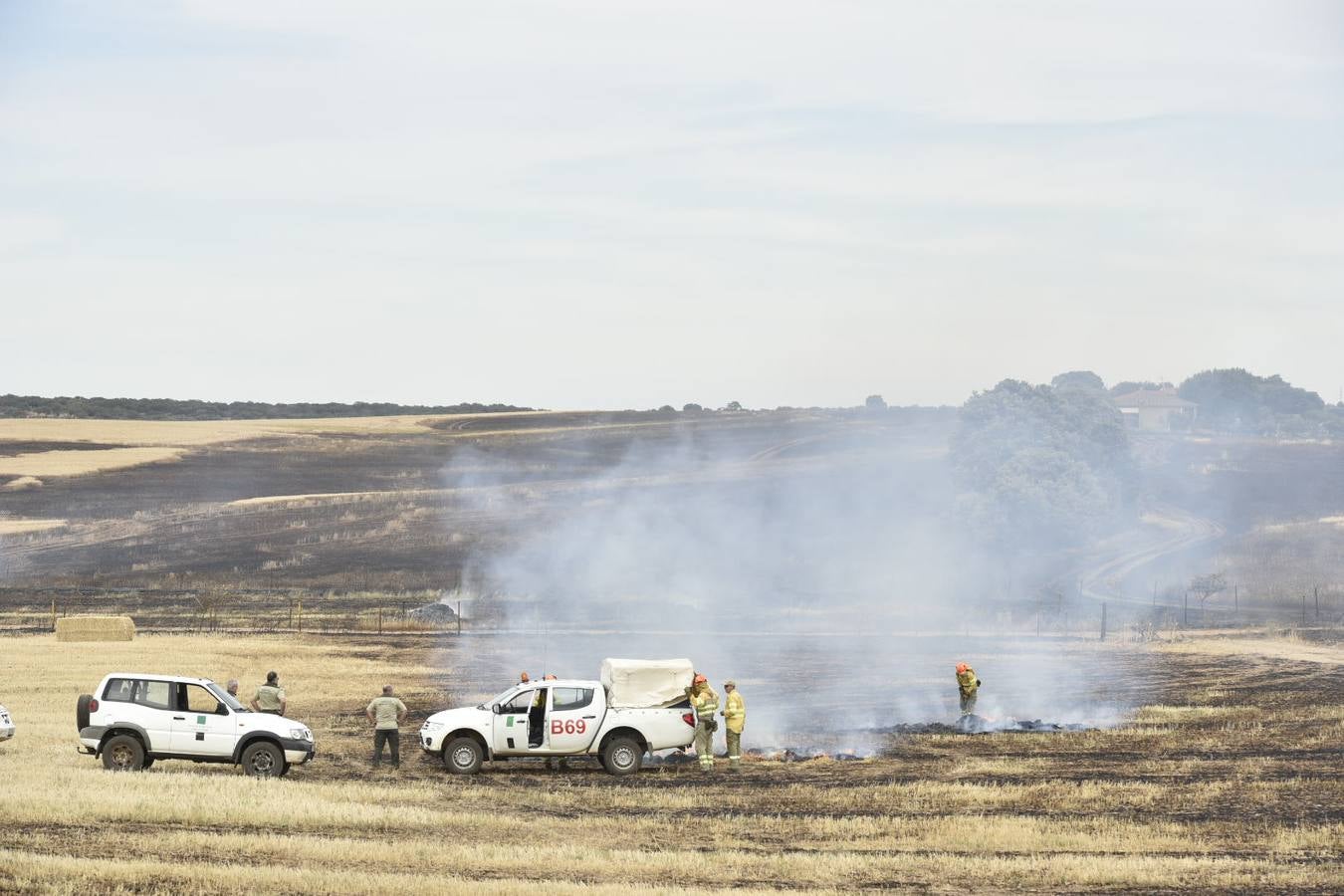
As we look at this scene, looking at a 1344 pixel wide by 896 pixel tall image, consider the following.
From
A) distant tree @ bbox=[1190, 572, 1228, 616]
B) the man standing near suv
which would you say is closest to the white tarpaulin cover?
the man standing near suv

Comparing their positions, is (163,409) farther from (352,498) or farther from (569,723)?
(569,723)

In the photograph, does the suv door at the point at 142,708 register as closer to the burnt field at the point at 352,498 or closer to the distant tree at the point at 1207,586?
the burnt field at the point at 352,498

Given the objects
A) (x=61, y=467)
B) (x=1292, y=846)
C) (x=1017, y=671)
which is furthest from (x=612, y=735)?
(x=61, y=467)

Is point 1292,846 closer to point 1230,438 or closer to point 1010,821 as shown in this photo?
point 1010,821

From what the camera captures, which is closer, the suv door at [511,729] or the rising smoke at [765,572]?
the suv door at [511,729]

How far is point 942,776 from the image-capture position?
94.0 feet

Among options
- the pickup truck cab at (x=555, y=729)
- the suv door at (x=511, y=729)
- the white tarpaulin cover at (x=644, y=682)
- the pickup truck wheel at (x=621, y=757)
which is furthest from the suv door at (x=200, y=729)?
the white tarpaulin cover at (x=644, y=682)

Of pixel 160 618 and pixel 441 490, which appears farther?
pixel 441 490

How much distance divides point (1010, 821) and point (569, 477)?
282 ft

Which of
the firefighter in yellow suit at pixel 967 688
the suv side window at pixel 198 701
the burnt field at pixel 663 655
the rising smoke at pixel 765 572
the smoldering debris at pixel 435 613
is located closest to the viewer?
the burnt field at pixel 663 655

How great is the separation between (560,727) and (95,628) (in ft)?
86.0

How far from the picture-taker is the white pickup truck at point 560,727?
95.9ft

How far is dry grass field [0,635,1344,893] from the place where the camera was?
64.4ft

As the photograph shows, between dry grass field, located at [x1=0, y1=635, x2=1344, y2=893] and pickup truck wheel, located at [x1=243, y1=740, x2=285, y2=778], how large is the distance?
54 cm
